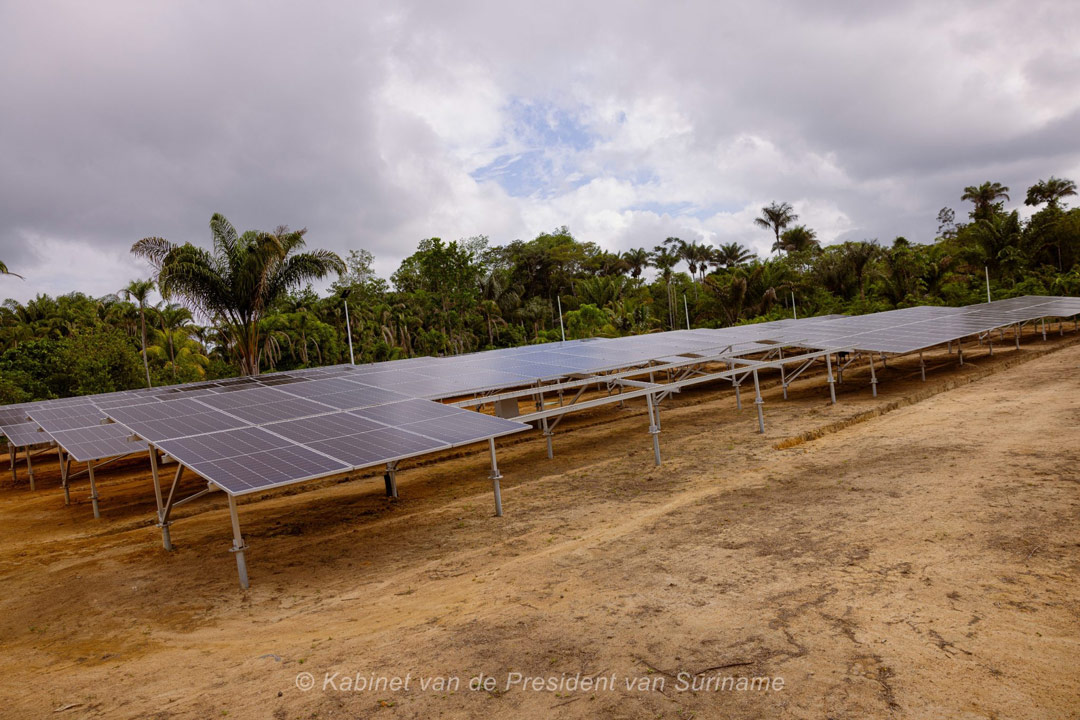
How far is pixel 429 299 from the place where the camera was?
51.7m

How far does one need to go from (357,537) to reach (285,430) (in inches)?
102

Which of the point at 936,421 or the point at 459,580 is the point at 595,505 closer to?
the point at 459,580

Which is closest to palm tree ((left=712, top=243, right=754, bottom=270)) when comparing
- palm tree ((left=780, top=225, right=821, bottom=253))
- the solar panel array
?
palm tree ((left=780, top=225, right=821, bottom=253))

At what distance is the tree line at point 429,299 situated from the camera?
83.2 ft

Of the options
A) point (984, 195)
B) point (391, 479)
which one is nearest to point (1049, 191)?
point (984, 195)

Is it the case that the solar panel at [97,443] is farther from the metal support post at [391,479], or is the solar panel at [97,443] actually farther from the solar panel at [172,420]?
the metal support post at [391,479]

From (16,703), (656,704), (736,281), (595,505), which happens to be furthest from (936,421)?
(736,281)

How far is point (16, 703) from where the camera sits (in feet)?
19.6

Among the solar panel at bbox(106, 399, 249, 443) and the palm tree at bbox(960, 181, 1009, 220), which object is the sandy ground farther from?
the palm tree at bbox(960, 181, 1009, 220)

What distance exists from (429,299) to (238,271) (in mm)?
27220

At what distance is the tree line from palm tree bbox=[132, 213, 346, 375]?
0.19 feet

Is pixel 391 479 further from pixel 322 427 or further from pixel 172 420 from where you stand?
pixel 172 420

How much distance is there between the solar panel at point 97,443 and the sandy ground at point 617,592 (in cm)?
188

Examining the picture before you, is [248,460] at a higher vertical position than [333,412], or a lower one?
lower
